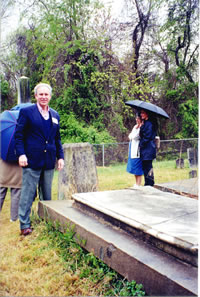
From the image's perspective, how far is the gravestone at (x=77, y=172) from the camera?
3670 mm

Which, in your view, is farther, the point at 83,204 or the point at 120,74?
the point at 120,74

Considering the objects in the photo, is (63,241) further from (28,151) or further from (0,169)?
(0,169)

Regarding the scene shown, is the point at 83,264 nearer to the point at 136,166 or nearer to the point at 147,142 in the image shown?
the point at 147,142

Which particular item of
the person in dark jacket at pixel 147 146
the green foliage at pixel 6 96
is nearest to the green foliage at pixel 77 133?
the green foliage at pixel 6 96

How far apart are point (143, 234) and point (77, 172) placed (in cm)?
192

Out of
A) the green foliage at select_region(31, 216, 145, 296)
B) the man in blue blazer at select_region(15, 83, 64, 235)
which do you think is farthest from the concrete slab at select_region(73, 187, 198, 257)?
the man in blue blazer at select_region(15, 83, 64, 235)

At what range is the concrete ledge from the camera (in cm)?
144

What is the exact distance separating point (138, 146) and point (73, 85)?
27.7 ft

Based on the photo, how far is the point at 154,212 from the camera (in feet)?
7.27

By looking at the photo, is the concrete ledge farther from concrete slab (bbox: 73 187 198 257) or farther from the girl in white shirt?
the girl in white shirt

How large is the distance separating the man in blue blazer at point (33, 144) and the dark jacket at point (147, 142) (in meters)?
1.84

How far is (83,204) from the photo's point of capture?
2664mm

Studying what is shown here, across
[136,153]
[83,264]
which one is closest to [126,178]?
[136,153]

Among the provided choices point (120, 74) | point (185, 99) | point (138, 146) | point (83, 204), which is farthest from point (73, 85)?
point (83, 204)
